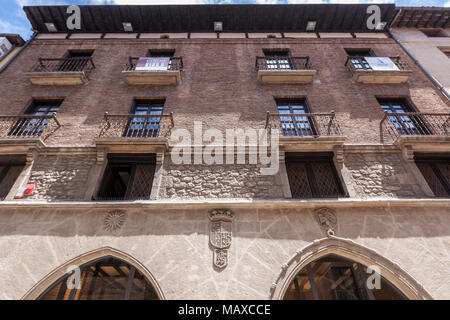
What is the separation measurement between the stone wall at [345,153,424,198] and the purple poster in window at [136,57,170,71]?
7.19 m

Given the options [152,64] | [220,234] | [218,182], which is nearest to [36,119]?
[152,64]

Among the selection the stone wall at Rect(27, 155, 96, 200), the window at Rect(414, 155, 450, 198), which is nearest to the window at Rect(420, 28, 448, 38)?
the window at Rect(414, 155, 450, 198)

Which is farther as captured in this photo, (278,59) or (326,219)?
(278,59)

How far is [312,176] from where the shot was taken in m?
5.70

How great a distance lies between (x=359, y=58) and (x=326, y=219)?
778 centimetres

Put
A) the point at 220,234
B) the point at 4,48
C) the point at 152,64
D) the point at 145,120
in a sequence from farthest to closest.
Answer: the point at 4,48, the point at 152,64, the point at 145,120, the point at 220,234

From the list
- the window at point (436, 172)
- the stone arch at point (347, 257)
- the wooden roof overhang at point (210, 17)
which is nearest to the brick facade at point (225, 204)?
the stone arch at point (347, 257)

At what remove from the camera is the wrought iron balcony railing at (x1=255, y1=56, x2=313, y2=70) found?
8.48 meters

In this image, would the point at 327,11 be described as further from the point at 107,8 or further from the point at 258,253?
the point at 258,253

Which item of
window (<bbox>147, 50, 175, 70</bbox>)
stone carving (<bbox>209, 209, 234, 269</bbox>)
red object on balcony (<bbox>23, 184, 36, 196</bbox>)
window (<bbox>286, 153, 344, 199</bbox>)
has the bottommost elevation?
stone carving (<bbox>209, 209, 234, 269</bbox>)

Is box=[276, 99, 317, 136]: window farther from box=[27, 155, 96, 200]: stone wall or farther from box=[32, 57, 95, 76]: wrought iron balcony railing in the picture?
box=[32, 57, 95, 76]: wrought iron balcony railing

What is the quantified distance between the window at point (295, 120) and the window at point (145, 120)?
3946mm

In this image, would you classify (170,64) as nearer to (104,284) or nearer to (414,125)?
(104,284)

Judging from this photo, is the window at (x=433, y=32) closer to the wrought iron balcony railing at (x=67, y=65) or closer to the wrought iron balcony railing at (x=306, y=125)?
the wrought iron balcony railing at (x=306, y=125)
